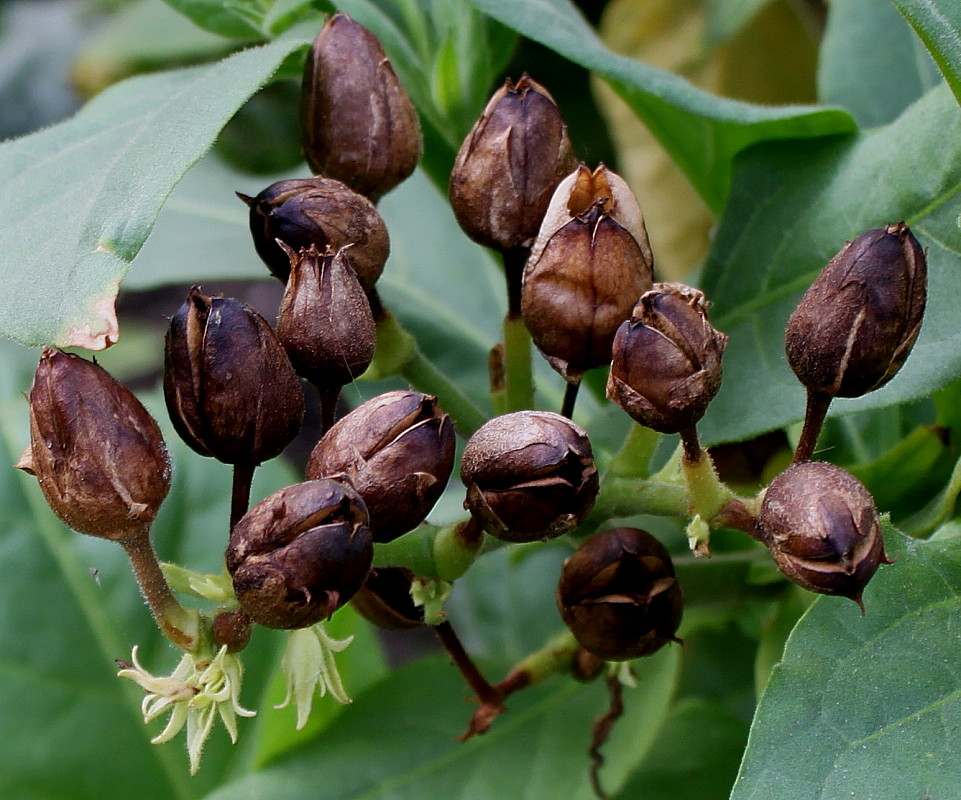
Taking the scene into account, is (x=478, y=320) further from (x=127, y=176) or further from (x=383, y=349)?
(x=127, y=176)

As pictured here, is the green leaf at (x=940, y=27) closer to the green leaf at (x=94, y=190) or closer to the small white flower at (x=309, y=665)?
the green leaf at (x=94, y=190)

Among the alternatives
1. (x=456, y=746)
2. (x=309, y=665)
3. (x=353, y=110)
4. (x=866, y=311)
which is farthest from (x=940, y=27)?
(x=456, y=746)

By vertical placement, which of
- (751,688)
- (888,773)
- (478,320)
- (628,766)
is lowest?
(751,688)

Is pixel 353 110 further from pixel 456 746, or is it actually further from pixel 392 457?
pixel 456 746

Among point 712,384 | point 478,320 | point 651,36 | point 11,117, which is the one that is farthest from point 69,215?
point 11,117

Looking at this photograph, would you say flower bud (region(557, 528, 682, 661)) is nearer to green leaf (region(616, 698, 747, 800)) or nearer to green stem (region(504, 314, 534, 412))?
green stem (region(504, 314, 534, 412))

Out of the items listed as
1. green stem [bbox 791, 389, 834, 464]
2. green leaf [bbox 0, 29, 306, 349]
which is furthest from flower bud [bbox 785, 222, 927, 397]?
green leaf [bbox 0, 29, 306, 349]

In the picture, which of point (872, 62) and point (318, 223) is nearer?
point (318, 223)
